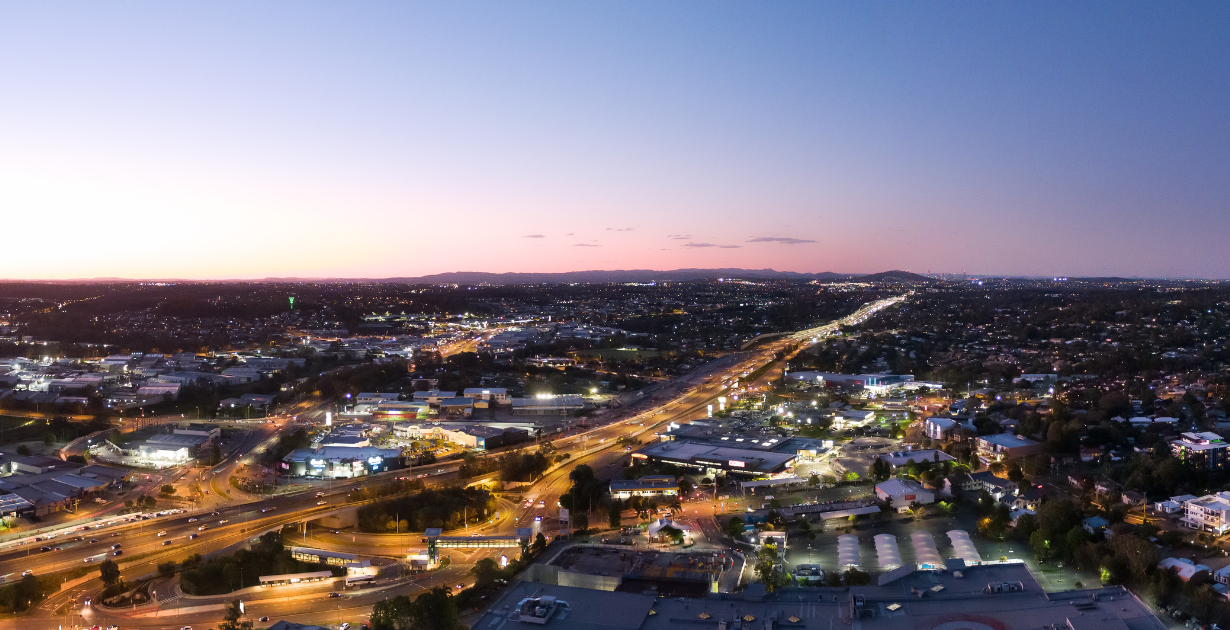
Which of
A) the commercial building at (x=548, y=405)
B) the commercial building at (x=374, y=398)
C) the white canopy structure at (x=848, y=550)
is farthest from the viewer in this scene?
the commercial building at (x=374, y=398)

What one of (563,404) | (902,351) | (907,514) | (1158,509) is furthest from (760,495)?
(902,351)

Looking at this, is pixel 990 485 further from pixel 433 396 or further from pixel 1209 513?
pixel 433 396

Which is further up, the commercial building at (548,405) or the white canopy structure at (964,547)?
the white canopy structure at (964,547)

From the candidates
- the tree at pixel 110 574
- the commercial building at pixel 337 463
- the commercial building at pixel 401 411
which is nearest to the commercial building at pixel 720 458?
the commercial building at pixel 337 463

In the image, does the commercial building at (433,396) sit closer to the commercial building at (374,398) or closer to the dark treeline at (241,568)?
the commercial building at (374,398)

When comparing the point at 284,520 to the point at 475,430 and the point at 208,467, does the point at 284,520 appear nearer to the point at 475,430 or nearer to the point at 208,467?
the point at 208,467

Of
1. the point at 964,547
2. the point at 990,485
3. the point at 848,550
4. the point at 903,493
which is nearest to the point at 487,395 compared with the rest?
the point at 903,493
